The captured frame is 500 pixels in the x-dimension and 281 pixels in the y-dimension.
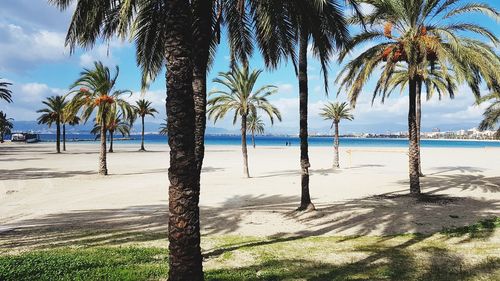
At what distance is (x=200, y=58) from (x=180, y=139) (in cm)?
381

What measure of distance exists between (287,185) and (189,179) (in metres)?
16.3

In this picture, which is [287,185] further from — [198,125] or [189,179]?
[189,179]

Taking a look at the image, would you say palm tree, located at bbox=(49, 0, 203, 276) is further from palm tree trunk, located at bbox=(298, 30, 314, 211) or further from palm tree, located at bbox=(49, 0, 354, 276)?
palm tree trunk, located at bbox=(298, 30, 314, 211)

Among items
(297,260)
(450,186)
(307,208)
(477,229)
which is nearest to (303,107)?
(307,208)

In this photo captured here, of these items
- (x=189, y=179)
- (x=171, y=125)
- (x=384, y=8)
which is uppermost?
(x=384, y=8)

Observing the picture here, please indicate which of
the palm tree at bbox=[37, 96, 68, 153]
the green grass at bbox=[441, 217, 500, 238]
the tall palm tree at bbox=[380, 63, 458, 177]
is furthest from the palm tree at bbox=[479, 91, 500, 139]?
the palm tree at bbox=[37, 96, 68, 153]

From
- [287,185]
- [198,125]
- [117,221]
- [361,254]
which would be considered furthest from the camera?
[287,185]

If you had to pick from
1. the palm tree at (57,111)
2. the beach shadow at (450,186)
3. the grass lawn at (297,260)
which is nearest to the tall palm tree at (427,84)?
the beach shadow at (450,186)

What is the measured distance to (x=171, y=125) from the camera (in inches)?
192

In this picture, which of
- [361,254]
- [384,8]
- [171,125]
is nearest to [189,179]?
[171,125]

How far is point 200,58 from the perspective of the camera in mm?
8242

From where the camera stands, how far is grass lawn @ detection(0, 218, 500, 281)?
6.28 m

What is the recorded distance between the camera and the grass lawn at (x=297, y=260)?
628 centimetres

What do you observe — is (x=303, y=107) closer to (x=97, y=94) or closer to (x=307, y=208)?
(x=307, y=208)
